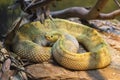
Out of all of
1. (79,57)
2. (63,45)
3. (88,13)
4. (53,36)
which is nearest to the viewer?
(79,57)

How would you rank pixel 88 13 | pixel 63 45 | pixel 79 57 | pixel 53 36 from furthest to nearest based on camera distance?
pixel 88 13
pixel 53 36
pixel 63 45
pixel 79 57

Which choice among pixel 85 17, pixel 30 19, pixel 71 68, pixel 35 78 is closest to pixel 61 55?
pixel 71 68

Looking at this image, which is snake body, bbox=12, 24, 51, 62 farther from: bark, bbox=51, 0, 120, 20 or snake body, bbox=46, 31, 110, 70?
bark, bbox=51, 0, 120, 20

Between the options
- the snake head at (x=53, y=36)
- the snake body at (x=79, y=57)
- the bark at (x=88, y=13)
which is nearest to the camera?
the snake body at (x=79, y=57)

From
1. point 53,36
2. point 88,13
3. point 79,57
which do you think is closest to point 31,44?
point 53,36

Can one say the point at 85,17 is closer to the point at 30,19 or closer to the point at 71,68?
the point at 30,19

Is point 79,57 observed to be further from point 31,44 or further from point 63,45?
point 31,44

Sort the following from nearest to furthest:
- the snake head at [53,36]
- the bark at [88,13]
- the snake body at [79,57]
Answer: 1. the snake body at [79,57]
2. the snake head at [53,36]
3. the bark at [88,13]

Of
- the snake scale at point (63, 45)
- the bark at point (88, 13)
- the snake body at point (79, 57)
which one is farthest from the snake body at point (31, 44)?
the bark at point (88, 13)

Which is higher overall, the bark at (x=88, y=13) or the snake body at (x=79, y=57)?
the bark at (x=88, y=13)

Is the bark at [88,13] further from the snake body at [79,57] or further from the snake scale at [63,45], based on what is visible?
the snake body at [79,57]
